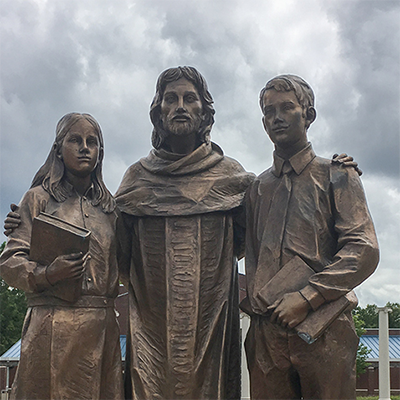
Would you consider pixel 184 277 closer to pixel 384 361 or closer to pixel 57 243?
pixel 57 243

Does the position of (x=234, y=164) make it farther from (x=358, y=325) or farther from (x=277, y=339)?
(x=358, y=325)

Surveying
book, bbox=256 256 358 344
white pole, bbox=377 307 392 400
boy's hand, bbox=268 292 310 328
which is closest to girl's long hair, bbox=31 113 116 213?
book, bbox=256 256 358 344

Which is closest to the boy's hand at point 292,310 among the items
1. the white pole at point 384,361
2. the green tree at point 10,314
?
the white pole at point 384,361

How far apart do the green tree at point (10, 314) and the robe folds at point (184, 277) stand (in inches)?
768

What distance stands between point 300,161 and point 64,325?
2.22 meters

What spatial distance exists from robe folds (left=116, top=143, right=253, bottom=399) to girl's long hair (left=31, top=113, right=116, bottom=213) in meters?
0.37

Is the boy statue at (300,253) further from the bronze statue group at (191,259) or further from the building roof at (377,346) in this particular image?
the building roof at (377,346)

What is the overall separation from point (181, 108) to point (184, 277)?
1.46m

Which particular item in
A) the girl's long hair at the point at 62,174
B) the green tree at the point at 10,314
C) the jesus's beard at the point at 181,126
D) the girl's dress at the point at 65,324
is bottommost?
the girl's dress at the point at 65,324

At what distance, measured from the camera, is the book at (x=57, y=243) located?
16.3 feet

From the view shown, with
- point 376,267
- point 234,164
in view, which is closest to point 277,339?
point 376,267

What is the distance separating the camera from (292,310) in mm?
4836

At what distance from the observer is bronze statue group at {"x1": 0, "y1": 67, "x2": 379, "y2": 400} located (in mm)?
4980

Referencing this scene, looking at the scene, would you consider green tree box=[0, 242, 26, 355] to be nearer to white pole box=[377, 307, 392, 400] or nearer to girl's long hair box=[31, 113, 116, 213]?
white pole box=[377, 307, 392, 400]
